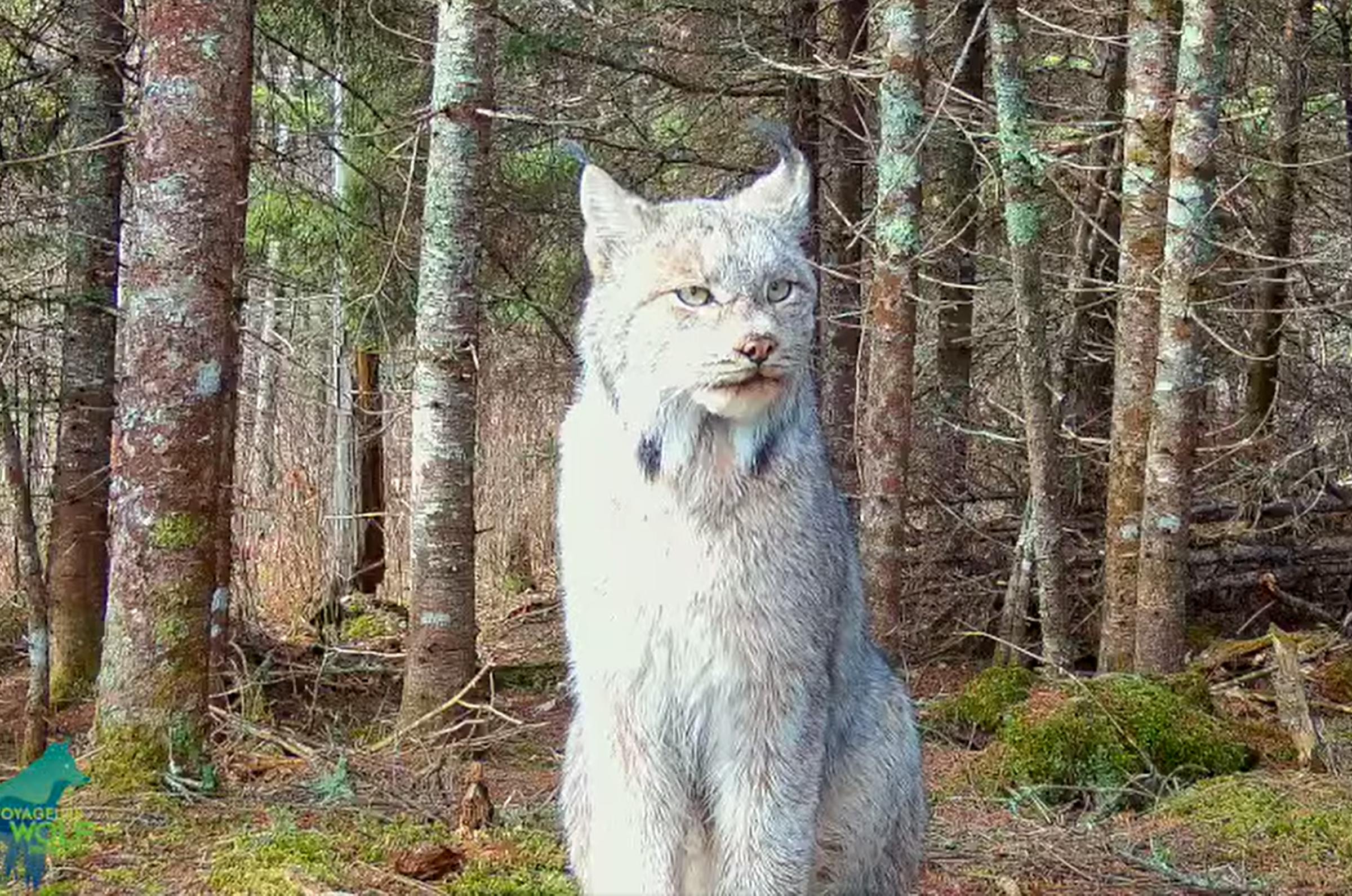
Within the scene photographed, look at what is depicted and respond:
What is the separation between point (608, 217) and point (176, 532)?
216cm

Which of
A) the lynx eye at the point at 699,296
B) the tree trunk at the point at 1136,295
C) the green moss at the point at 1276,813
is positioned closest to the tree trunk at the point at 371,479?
the tree trunk at the point at 1136,295

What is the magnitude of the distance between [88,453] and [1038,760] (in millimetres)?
6968

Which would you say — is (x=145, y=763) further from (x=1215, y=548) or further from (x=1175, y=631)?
(x=1215, y=548)

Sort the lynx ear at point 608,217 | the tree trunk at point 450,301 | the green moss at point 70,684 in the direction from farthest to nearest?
1. the green moss at point 70,684
2. the tree trunk at point 450,301
3. the lynx ear at point 608,217

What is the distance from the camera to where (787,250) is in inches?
156

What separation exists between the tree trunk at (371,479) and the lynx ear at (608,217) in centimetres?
1188

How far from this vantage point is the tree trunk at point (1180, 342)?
740 cm

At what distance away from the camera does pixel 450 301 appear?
7734mm

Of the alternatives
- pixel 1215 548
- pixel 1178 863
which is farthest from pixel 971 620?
pixel 1178 863

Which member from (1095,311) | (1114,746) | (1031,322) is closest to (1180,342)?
(1031,322)

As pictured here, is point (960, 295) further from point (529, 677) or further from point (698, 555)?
point (698, 555)

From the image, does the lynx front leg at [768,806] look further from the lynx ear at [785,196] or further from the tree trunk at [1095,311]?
the tree trunk at [1095,311]

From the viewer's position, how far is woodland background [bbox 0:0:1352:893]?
5137 mm

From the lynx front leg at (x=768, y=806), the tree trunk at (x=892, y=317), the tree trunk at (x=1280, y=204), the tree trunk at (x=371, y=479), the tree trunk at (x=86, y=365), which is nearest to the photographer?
the lynx front leg at (x=768, y=806)
